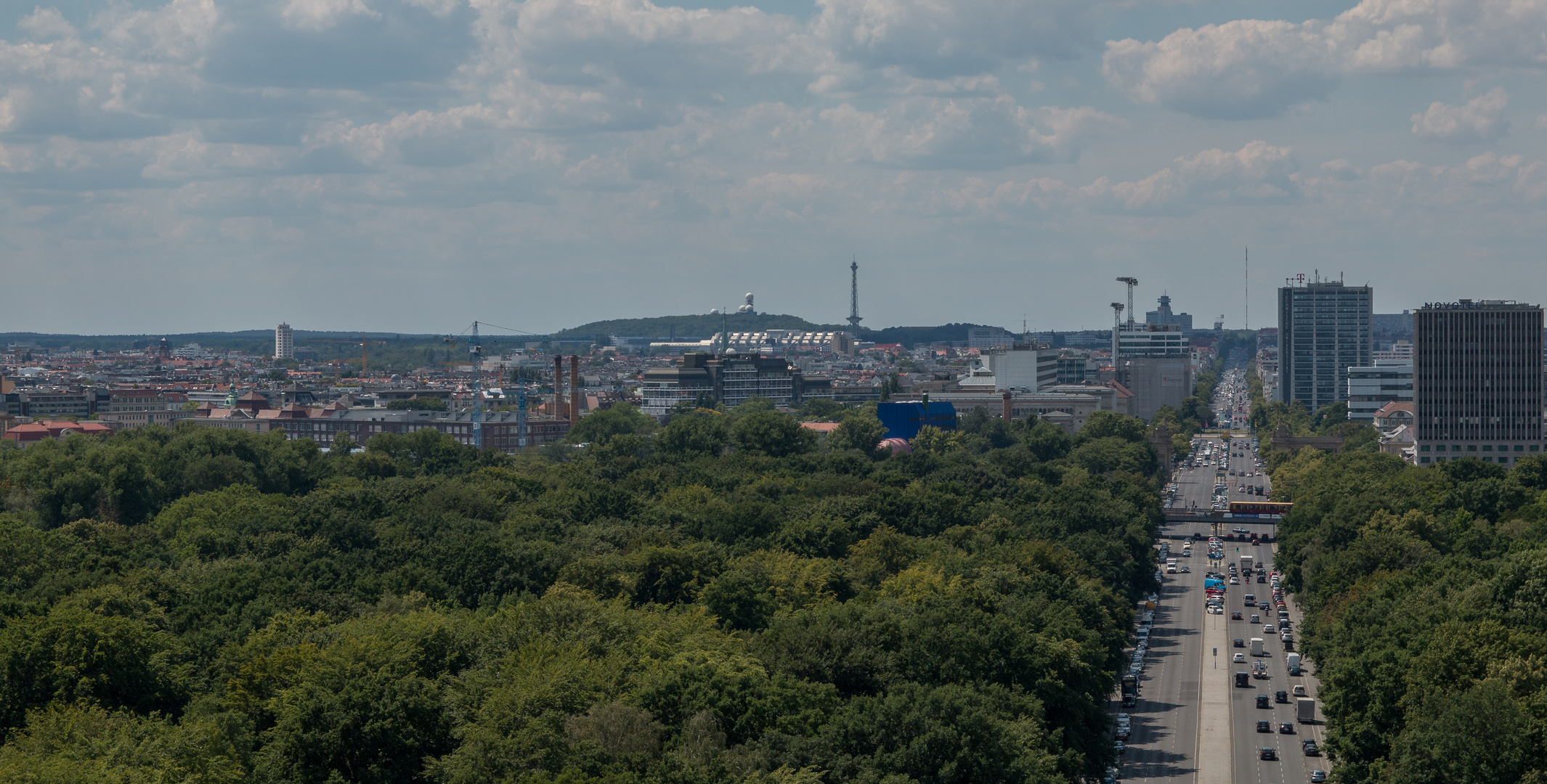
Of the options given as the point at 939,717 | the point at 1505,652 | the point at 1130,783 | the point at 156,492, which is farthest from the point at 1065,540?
the point at 156,492

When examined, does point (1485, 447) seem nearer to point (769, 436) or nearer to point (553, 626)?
point (769, 436)

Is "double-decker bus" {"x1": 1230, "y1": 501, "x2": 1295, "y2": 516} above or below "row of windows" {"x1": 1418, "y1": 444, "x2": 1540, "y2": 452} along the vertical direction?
below

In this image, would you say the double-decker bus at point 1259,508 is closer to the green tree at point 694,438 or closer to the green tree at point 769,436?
the green tree at point 769,436

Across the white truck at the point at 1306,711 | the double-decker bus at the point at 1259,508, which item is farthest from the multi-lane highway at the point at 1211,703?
the double-decker bus at the point at 1259,508

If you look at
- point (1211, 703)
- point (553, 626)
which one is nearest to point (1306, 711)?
point (1211, 703)

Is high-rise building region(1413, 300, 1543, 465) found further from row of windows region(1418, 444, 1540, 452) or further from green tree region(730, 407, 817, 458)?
green tree region(730, 407, 817, 458)

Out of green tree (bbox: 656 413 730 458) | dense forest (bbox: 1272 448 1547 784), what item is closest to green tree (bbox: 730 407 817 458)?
green tree (bbox: 656 413 730 458)
